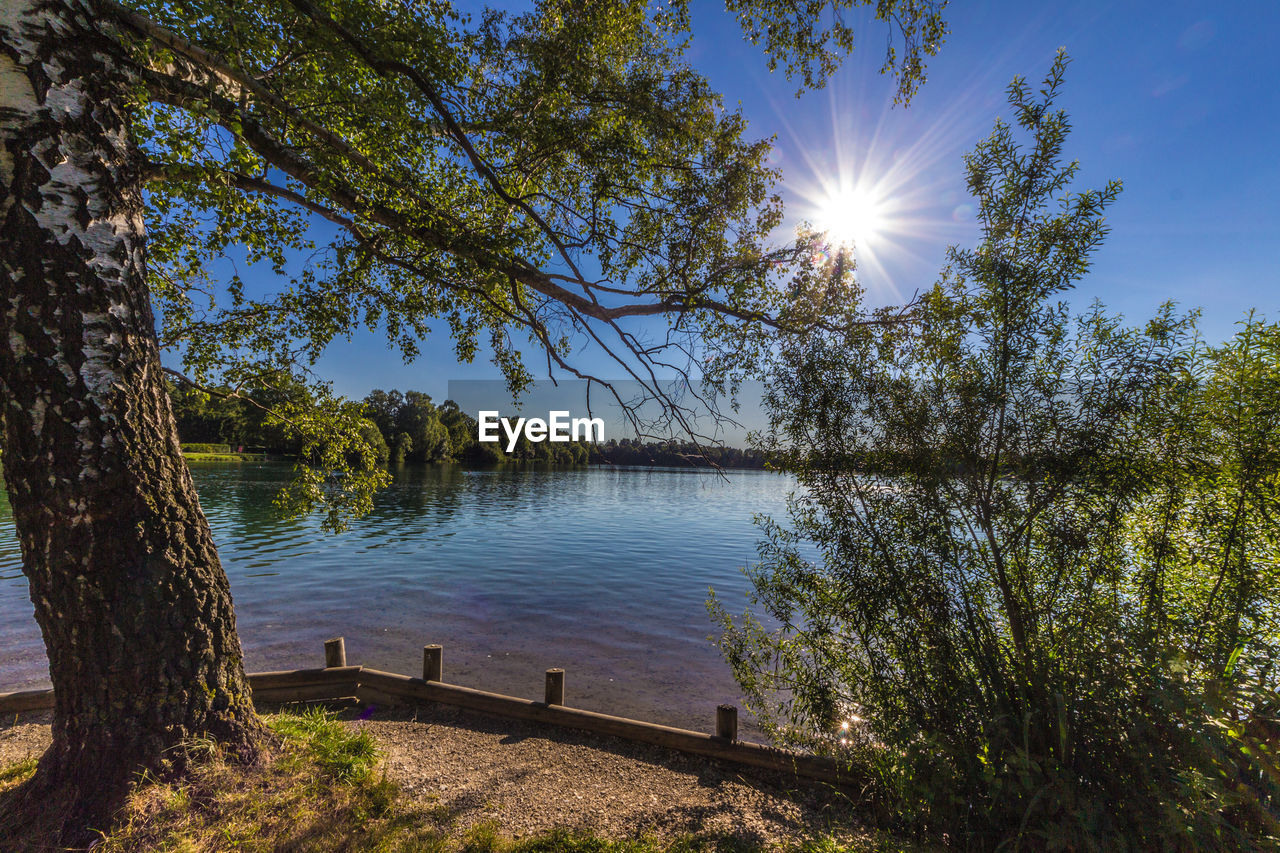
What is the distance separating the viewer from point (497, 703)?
5711 millimetres

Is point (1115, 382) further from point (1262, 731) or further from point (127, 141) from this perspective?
point (127, 141)

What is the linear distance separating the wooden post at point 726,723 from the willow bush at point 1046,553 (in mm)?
1270

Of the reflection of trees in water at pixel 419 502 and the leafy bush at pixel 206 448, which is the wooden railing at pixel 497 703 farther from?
the leafy bush at pixel 206 448

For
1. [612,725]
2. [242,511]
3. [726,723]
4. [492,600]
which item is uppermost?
[726,723]

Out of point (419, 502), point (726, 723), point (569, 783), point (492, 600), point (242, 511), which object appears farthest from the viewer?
point (419, 502)

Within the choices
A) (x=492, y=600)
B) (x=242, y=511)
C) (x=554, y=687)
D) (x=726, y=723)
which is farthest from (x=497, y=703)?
(x=242, y=511)

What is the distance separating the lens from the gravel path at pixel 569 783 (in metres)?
3.88

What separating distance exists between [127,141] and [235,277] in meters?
2.82

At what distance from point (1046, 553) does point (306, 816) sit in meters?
5.76

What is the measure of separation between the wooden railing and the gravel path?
11cm

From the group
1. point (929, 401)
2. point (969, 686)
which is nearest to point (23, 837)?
point (969, 686)

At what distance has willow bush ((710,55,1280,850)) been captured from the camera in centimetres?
279

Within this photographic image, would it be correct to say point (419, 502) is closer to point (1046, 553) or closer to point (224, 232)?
point (224, 232)

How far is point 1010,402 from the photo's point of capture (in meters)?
3.75
